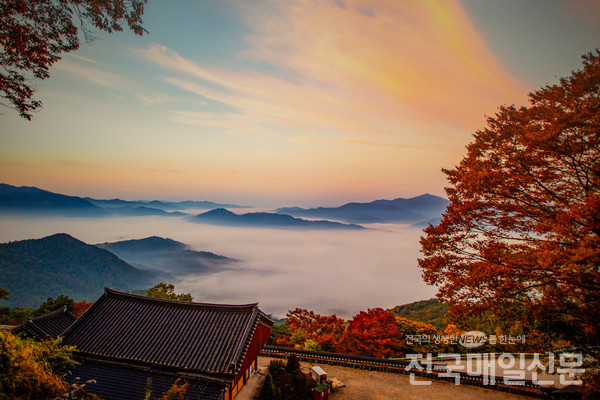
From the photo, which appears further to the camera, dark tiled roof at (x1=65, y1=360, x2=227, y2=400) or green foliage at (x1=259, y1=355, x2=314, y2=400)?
green foliage at (x1=259, y1=355, x2=314, y2=400)

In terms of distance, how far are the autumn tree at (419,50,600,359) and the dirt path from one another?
21.6 ft

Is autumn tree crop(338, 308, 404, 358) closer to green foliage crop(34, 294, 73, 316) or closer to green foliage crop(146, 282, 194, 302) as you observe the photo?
green foliage crop(146, 282, 194, 302)

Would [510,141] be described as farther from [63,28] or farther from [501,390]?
[63,28]

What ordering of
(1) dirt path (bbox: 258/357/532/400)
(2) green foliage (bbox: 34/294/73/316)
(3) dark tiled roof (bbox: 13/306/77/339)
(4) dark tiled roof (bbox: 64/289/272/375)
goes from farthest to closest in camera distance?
1. (2) green foliage (bbox: 34/294/73/316)
2. (3) dark tiled roof (bbox: 13/306/77/339)
3. (1) dirt path (bbox: 258/357/532/400)
4. (4) dark tiled roof (bbox: 64/289/272/375)

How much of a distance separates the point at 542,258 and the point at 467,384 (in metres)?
10.5

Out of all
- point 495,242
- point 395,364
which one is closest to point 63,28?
point 495,242

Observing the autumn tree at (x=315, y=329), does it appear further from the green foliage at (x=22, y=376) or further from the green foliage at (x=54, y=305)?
the green foliage at (x=54, y=305)

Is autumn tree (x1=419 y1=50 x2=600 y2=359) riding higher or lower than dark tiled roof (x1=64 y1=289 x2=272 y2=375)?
higher

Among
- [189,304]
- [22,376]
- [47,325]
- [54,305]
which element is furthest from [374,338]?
[54,305]

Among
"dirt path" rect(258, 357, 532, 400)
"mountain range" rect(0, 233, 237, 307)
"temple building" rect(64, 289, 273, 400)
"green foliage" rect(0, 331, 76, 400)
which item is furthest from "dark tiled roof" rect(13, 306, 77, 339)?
"mountain range" rect(0, 233, 237, 307)

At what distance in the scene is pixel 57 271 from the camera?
12794cm

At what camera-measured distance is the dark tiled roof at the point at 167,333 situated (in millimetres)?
12148

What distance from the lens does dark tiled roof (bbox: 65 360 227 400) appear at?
1112 centimetres

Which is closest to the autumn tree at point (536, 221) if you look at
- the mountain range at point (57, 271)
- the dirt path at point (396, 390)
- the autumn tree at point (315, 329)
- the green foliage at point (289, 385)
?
the dirt path at point (396, 390)
